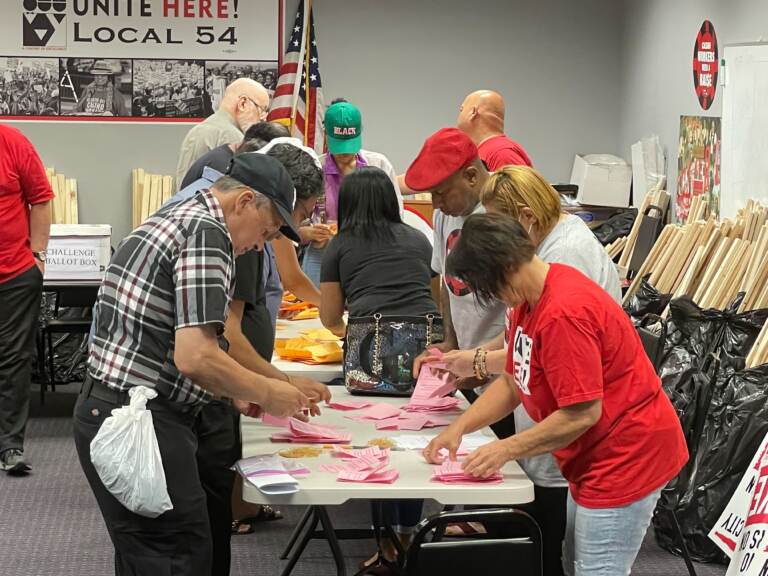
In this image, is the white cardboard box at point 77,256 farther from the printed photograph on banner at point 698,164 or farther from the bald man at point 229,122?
the printed photograph on banner at point 698,164

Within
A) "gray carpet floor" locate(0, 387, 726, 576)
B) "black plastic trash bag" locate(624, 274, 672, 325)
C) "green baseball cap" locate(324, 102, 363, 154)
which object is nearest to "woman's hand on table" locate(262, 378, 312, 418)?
"gray carpet floor" locate(0, 387, 726, 576)

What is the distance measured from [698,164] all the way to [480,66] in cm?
244

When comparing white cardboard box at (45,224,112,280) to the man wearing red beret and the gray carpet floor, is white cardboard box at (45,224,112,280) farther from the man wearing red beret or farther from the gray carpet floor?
the man wearing red beret

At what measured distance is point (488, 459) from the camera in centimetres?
278

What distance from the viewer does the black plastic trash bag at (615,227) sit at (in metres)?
7.83

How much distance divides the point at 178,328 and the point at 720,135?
5.04m

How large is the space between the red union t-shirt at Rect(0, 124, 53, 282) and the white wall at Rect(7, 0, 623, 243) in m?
3.62

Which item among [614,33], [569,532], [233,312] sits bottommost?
[569,532]

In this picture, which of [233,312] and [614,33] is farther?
[614,33]

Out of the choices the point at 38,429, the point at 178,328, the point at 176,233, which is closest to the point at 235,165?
the point at 176,233

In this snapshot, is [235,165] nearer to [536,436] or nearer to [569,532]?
[536,436]

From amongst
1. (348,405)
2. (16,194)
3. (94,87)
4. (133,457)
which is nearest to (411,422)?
(348,405)

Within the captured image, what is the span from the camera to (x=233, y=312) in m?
3.15

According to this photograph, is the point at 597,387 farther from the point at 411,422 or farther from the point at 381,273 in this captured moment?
the point at 381,273
